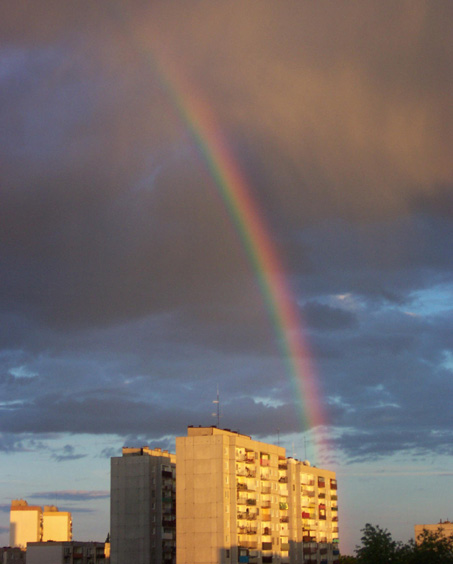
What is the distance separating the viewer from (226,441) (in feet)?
518

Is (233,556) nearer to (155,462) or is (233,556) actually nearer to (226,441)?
(226,441)

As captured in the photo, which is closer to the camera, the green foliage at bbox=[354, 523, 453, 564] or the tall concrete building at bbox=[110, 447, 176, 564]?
the green foliage at bbox=[354, 523, 453, 564]

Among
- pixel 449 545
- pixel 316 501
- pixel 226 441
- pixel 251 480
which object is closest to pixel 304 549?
pixel 316 501

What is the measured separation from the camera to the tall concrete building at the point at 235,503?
15238 centimetres

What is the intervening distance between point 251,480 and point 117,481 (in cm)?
3556

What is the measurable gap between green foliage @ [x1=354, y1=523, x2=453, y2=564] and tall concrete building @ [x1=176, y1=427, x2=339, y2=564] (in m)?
29.4

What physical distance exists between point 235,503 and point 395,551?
35.4 m

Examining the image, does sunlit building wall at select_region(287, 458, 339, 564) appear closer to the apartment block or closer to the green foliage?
the apartment block

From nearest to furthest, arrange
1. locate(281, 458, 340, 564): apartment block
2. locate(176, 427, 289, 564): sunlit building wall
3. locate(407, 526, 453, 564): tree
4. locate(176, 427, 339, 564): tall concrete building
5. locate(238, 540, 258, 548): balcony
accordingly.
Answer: locate(407, 526, 453, 564): tree < locate(176, 427, 289, 564): sunlit building wall < locate(176, 427, 339, 564): tall concrete building < locate(238, 540, 258, 548): balcony < locate(281, 458, 340, 564): apartment block

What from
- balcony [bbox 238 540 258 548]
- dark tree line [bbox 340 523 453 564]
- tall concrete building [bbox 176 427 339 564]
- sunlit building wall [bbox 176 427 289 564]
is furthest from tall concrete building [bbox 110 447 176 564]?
dark tree line [bbox 340 523 453 564]

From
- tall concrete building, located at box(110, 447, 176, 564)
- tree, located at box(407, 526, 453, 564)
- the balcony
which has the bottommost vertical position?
tree, located at box(407, 526, 453, 564)

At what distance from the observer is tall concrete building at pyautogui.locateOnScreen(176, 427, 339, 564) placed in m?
152

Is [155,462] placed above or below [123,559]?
above

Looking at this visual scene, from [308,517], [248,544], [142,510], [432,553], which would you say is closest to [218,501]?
[248,544]
